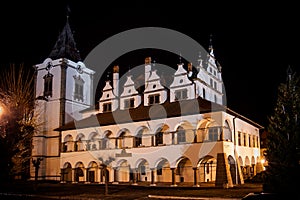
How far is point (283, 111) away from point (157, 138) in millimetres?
14920

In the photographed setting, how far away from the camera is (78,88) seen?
4188 cm

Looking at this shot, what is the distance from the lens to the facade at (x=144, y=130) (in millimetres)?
27750

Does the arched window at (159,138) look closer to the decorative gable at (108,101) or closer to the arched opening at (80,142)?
the arched opening at (80,142)

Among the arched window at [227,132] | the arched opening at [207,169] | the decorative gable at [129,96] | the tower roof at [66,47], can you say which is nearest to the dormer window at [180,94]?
the decorative gable at [129,96]

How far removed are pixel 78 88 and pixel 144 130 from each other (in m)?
14.1

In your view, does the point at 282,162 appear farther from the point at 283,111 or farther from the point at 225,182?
the point at 225,182

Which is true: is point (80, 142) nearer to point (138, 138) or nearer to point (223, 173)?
point (138, 138)

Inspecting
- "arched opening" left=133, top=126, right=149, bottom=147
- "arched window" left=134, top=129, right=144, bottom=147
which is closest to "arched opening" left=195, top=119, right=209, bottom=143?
"arched opening" left=133, top=126, right=149, bottom=147

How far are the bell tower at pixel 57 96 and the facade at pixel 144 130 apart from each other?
0.36ft

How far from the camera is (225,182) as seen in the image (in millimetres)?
25016

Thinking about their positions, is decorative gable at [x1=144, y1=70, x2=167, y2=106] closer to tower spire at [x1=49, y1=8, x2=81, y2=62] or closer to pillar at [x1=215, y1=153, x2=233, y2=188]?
pillar at [x1=215, y1=153, x2=233, y2=188]

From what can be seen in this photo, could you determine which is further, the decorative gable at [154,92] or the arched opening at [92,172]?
the decorative gable at [154,92]

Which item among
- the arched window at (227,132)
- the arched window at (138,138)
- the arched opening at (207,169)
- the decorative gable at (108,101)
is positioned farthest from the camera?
the decorative gable at (108,101)

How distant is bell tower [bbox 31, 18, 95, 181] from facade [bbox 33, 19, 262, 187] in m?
0.11
